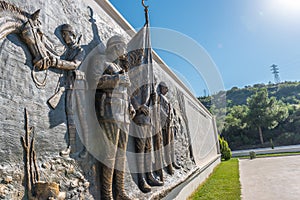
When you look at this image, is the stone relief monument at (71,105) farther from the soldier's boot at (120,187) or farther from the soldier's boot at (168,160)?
the soldier's boot at (168,160)

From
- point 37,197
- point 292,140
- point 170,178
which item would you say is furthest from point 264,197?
point 292,140

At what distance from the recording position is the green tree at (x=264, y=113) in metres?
29.1

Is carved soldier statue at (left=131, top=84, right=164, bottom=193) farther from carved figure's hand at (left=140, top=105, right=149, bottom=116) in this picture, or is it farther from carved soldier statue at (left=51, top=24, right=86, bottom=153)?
carved soldier statue at (left=51, top=24, right=86, bottom=153)

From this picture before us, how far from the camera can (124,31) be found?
12.7 ft

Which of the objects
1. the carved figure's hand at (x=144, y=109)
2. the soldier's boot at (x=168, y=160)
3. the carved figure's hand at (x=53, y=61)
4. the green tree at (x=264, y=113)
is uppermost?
the green tree at (x=264, y=113)

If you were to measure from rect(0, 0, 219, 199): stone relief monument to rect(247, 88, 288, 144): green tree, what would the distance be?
28.8m

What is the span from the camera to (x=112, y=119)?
2.58 m

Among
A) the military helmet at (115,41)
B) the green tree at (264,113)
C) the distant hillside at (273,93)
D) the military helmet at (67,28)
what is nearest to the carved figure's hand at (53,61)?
the military helmet at (67,28)

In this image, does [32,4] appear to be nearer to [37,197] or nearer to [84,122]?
[84,122]

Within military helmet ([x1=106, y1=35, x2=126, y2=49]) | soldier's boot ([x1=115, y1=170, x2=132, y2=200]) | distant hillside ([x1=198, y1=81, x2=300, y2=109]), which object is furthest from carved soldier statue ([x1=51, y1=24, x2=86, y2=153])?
distant hillside ([x1=198, y1=81, x2=300, y2=109])

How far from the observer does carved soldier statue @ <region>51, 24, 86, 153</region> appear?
86.3 inches

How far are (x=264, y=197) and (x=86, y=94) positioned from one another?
4.71 m

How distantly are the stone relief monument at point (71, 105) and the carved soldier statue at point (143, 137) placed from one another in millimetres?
15

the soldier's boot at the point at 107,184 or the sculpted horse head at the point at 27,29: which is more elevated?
the sculpted horse head at the point at 27,29
